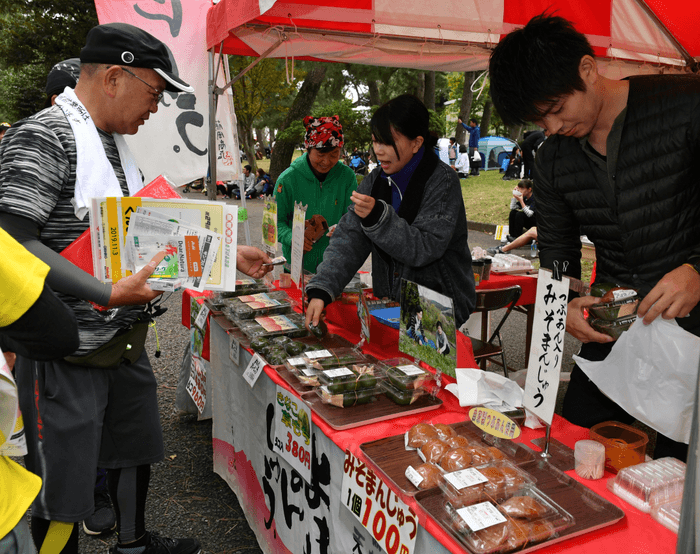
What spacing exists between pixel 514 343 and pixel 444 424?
12.6ft

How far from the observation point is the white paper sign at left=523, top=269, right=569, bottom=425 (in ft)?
3.88

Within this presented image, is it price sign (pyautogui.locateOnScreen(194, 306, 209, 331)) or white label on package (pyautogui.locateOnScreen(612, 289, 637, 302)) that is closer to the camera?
white label on package (pyautogui.locateOnScreen(612, 289, 637, 302))

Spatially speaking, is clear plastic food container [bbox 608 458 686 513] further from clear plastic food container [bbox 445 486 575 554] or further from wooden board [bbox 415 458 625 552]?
clear plastic food container [bbox 445 486 575 554]

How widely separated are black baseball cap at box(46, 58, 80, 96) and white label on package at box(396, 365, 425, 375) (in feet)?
7.27

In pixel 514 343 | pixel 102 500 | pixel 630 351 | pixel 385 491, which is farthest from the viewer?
pixel 514 343

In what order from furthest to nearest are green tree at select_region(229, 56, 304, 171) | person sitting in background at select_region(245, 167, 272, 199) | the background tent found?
the background tent
person sitting in background at select_region(245, 167, 272, 199)
green tree at select_region(229, 56, 304, 171)

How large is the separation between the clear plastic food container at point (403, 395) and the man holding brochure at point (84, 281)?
80 centimetres

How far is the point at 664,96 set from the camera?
1456 millimetres

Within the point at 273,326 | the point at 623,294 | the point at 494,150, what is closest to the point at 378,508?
the point at 623,294

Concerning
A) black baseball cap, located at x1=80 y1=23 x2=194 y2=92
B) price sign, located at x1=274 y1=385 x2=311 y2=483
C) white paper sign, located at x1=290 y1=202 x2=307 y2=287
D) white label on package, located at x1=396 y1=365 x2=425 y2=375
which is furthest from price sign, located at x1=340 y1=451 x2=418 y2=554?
black baseball cap, located at x1=80 y1=23 x2=194 y2=92

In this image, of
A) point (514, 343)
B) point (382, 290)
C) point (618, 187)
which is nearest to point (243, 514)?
point (382, 290)

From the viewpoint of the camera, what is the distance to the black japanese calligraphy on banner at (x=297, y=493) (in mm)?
1574

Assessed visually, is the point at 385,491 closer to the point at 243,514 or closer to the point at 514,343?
the point at 243,514

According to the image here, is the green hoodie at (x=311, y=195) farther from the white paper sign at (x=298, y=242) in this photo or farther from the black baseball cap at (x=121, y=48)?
the black baseball cap at (x=121, y=48)
